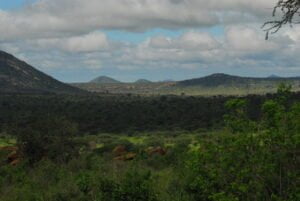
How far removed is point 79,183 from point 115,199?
2.59 metres

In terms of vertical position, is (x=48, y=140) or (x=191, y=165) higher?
(x=191, y=165)

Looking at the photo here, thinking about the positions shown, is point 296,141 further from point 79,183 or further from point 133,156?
Answer: point 133,156

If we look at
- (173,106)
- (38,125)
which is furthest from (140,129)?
(38,125)

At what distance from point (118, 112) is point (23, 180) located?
5973 centimetres

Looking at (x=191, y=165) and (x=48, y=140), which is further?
(x=48, y=140)

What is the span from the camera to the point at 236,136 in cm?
1026

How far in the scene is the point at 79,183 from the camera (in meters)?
19.0

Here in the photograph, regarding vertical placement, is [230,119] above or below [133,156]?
above

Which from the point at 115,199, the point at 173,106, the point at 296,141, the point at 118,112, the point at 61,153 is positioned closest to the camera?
the point at 296,141

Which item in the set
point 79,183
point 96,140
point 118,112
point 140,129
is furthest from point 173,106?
point 79,183

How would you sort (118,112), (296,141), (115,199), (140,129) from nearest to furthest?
(296,141) < (115,199) < (140,129) < (118,112)

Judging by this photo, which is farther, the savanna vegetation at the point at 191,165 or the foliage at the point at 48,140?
the foliage at the point at 48,140

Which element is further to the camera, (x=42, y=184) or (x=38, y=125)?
(x=38, y=125)

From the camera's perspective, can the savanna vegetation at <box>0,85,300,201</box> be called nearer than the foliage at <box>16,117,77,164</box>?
Yes
